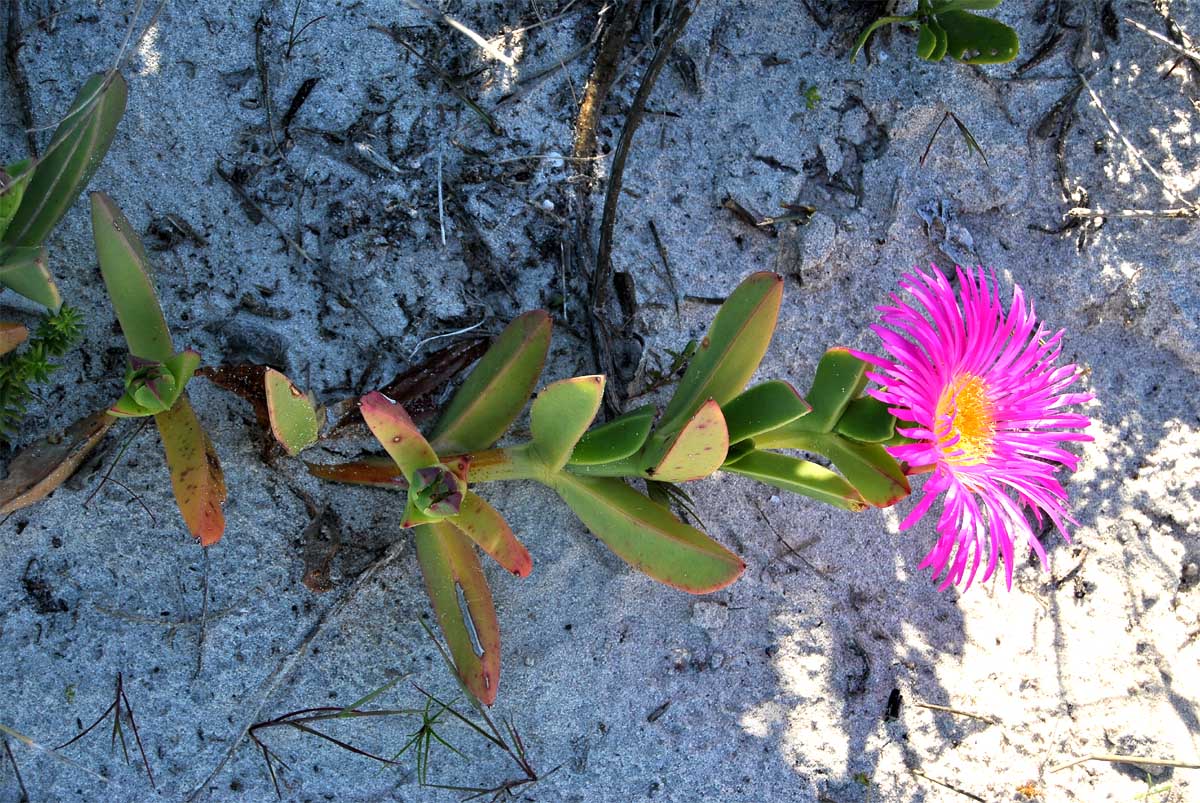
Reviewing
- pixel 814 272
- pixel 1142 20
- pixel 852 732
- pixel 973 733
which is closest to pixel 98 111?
pixel 814 272

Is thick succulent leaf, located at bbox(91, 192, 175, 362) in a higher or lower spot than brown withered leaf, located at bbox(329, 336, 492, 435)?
higher

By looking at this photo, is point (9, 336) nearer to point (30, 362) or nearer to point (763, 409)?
point (30, 362)

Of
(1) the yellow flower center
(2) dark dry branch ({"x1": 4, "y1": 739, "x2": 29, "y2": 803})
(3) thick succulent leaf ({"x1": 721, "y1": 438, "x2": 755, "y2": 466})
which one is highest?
(1) the yellow flower center

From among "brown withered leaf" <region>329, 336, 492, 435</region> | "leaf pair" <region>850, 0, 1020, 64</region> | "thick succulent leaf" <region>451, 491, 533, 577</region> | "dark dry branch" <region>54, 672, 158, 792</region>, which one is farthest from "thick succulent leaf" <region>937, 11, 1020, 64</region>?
"dark dry branch" <region>54, 672, 158, 792</region>

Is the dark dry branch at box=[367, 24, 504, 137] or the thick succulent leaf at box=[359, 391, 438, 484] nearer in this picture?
the thick succulent leaf at box=[359, 391, 438, 484]

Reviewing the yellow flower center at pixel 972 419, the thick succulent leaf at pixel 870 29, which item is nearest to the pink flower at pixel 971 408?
the yellow flower center at pixel 972 419

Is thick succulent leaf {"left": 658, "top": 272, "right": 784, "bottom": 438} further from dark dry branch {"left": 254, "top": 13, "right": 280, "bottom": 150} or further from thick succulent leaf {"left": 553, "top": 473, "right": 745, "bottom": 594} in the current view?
dark dry branch {"left": 254, "top": 13, "right": 280, "bottom": 150}

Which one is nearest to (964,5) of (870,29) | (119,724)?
(870,29)
